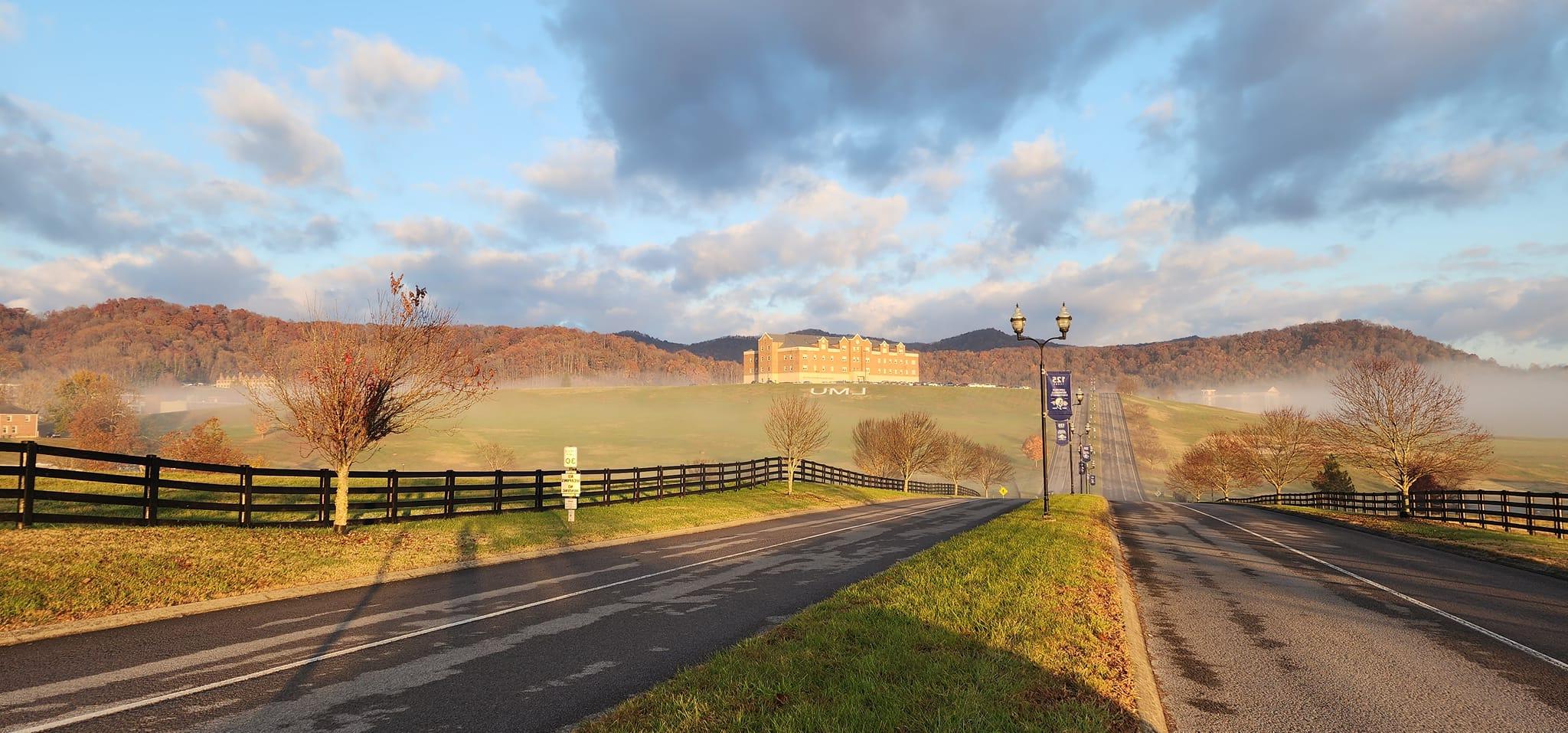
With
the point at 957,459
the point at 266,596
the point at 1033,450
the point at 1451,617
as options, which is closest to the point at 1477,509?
the point at 1451,617

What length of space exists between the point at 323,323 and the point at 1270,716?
19121 millimetres

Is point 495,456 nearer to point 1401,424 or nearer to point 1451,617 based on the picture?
point 1401,424

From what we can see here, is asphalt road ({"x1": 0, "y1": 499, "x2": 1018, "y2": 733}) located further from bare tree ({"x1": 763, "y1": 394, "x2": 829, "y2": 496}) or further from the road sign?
bare tree ({"x1": 763, "y1": 394, "x2": 829, "y2": 496})

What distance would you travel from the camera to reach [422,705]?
6.41 meters

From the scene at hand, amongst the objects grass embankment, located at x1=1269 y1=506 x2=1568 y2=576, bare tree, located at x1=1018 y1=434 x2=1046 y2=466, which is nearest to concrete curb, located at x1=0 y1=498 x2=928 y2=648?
grass embankment, located at x1=1269 y1=506 x2=1568 y2=576

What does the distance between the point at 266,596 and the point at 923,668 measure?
1058 centimetres

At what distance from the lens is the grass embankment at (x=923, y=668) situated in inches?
213

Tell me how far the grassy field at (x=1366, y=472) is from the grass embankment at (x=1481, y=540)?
5680cm

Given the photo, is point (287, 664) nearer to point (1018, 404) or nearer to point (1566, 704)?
point (1566, 704)

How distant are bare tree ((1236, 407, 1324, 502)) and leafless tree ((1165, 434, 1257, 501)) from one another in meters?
1.06

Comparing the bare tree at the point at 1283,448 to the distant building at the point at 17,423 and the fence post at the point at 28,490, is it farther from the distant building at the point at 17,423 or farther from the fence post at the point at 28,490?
the distant building at the point at 17,423

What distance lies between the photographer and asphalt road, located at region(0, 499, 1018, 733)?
20.4 feet

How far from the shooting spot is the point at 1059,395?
28641 millimetres

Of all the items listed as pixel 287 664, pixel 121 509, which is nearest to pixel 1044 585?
pixel 287 664
